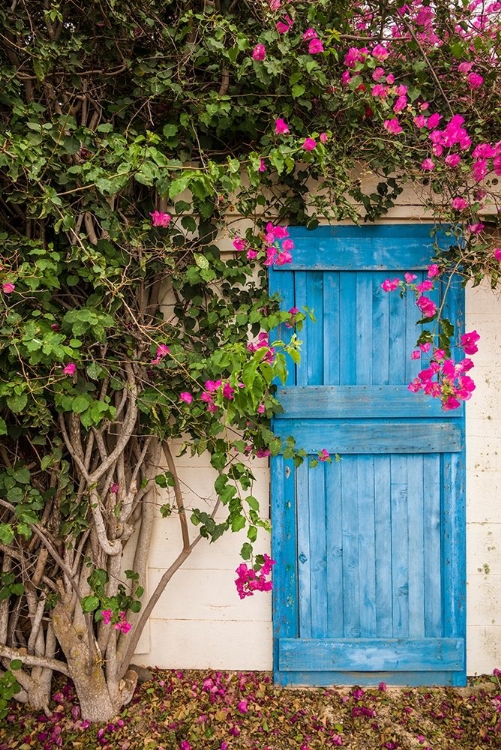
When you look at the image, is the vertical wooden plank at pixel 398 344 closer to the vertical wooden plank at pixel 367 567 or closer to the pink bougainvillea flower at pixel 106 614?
the vertical wooden plank at pixel 367 567

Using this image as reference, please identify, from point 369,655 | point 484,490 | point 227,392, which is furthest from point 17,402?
point 484,490

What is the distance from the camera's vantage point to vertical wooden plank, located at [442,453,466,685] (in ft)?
8.03

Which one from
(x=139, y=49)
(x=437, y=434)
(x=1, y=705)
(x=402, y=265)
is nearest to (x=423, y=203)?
(x=402, y=265)

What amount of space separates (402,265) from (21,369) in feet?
5.56

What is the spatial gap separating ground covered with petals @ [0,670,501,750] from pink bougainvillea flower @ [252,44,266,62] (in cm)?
270

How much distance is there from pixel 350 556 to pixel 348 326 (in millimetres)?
1097

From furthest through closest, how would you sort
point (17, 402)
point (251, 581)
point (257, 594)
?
1. point (257, 594)
2. point (251, 581)
3. point (17, 402)

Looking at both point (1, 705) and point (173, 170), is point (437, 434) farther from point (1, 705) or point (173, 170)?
point (1, 705)

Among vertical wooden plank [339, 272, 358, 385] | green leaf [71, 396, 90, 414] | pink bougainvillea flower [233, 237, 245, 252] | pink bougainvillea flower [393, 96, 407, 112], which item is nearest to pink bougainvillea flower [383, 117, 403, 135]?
pink bougainvillea flower [393, 96, 407, 112]

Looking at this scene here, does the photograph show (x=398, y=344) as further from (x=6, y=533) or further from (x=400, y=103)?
(x=6, y=533)

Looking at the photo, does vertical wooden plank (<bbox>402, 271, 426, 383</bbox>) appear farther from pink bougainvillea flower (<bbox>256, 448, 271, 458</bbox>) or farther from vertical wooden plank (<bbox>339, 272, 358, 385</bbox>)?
pink bougainvillea flower (<bbox>256, 448, 271, 458</bbox>)

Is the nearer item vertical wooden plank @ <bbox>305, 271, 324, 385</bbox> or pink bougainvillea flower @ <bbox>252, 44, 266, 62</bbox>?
pink bougainvillea flower @ <bbox>252, 44, 266, 62</bbox>

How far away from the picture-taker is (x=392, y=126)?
206 centimetres

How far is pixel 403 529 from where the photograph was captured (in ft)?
8.10
